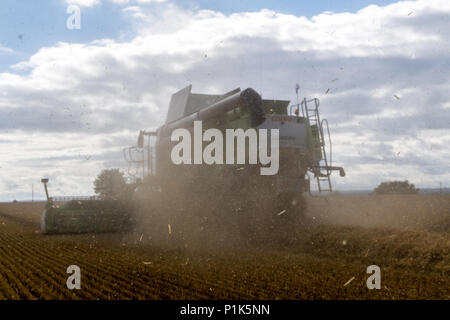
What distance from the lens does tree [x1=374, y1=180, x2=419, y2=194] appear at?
4137cm

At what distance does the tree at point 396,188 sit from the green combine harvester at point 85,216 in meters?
30.3

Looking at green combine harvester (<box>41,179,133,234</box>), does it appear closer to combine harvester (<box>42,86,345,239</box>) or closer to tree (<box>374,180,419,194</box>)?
combine harvester (<box>42,86,345,239</box>)

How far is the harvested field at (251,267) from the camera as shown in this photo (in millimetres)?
6695

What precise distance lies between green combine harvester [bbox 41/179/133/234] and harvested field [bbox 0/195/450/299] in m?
2.89

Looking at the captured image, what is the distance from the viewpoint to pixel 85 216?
54.6ft

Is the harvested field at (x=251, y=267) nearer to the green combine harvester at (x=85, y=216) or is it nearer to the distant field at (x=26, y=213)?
the green combine harvester at (x=85, y=216)

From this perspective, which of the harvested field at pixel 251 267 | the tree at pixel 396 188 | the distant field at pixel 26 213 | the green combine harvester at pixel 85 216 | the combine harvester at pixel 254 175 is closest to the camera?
the harvested field at pixel 251 267

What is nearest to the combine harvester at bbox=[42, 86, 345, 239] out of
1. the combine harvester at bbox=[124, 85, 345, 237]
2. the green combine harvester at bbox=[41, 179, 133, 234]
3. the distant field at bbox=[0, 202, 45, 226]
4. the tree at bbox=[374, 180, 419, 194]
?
the combine harvester at bbox=[124, 85, 345, 237]

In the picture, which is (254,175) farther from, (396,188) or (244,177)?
(396,188)

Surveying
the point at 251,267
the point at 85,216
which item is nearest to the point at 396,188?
the point at 85,216

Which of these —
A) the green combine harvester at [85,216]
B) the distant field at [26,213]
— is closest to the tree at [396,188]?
the distant field at [26,213]

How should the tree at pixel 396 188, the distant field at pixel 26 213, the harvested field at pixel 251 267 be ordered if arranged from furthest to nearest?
the tree at pixel 396 188 → the distant field at pixel 26 213 → the harvested field at pixel 251 267

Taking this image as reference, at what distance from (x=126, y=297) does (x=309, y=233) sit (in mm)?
6476
